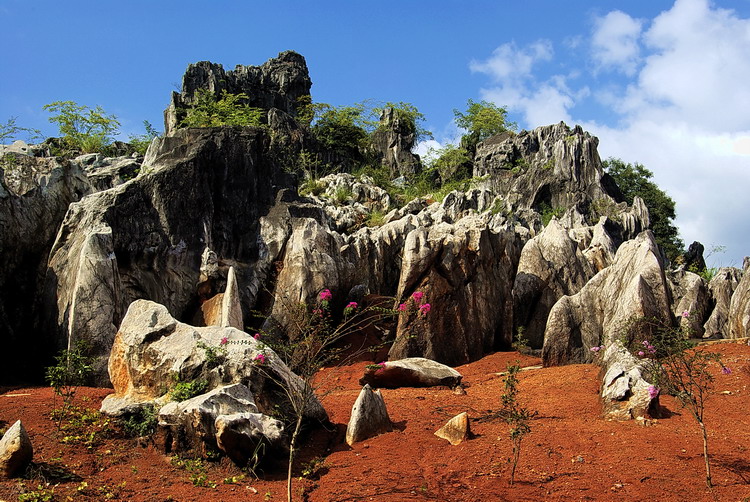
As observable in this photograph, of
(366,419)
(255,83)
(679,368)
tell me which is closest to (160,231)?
(366,419)

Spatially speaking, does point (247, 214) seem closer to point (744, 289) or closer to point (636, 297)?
point (636, 297)

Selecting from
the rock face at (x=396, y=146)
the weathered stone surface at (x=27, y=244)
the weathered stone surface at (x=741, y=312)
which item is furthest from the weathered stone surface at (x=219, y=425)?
the rock face at (x=396, y=146)

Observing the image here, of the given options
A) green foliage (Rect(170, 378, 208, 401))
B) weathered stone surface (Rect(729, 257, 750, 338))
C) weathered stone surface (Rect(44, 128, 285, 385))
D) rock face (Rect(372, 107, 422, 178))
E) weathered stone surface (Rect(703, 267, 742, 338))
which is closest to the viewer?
green foliage (Rect(170, 378, 208, 401))

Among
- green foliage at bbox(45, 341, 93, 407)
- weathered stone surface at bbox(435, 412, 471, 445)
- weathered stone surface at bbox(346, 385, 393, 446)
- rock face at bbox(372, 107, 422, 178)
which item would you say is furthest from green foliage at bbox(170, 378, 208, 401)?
rock face at bbox(372, 107, 422, 178)

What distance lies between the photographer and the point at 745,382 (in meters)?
10.3

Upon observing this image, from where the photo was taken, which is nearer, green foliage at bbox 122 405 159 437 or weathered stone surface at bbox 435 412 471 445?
green foliage at bbox 122 405 159 437

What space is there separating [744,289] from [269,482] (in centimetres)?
1237

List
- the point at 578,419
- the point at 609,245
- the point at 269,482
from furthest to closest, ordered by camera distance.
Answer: the point at 609,245
the point at 578,419
the point at 269,482

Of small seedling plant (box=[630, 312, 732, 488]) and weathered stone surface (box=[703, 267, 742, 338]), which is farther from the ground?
weathered stone surface (box=[703, 267, 742, 338])

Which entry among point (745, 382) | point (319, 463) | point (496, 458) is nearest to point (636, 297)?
point (745, 382)

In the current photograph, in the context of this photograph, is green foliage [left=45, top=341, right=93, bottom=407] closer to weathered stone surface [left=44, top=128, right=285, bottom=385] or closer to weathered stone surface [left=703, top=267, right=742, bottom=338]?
weathered stone surface [left=44, top=128, right=285, bottom=385]

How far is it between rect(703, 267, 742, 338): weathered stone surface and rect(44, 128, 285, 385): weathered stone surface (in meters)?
12.4

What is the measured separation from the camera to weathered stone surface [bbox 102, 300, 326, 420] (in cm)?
826

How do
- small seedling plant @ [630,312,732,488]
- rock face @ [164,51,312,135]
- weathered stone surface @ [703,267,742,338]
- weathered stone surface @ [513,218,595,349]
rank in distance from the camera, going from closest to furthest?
small seedling plant @ [630,312,732,488]
weathered stone surface @ [703,267,742,338]
weathered stone surface @ [513,218,595,349]
rock face @ [164,51,312,135]
